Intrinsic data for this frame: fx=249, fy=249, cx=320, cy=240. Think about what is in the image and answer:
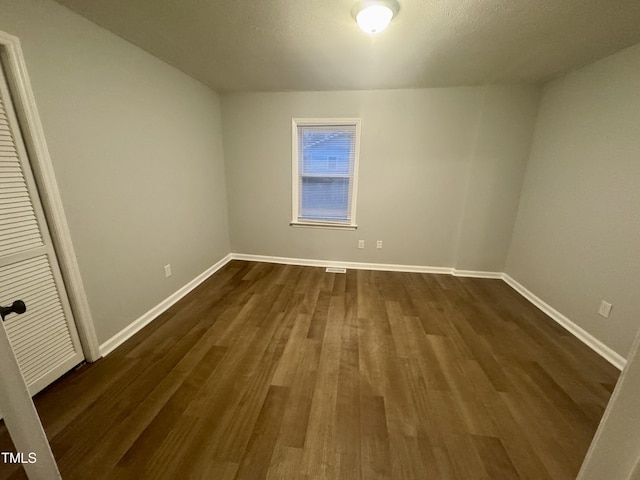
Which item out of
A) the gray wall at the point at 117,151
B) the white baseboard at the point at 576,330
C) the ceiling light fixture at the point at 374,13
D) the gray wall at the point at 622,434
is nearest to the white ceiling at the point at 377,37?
the ceiling light fixture at the point at 374,13

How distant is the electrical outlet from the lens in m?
1.97

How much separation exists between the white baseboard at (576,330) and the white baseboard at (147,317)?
11.8 ft

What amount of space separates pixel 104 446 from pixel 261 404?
789mm

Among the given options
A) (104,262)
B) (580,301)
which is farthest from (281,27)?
(580,301)

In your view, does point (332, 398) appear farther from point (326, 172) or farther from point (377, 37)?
point (326, 172)

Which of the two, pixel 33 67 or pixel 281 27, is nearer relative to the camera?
pixel 33 67

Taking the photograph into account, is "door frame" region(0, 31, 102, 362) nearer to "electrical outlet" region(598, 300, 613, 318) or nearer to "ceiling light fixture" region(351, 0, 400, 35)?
"ceiling light fixture" region(351, 0, 400, 35)

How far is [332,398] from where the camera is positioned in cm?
157

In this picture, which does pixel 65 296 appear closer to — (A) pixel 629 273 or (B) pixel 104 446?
(B) pixel 104 446

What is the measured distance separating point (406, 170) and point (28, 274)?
3.52m

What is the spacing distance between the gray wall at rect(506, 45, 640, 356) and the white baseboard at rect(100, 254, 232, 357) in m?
3.86

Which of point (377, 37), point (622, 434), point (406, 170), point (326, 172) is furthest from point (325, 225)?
point (622, 434)

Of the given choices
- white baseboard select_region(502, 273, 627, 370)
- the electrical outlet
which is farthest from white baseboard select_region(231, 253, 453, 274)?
the electrical outlet

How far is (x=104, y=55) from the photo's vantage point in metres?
1.77
